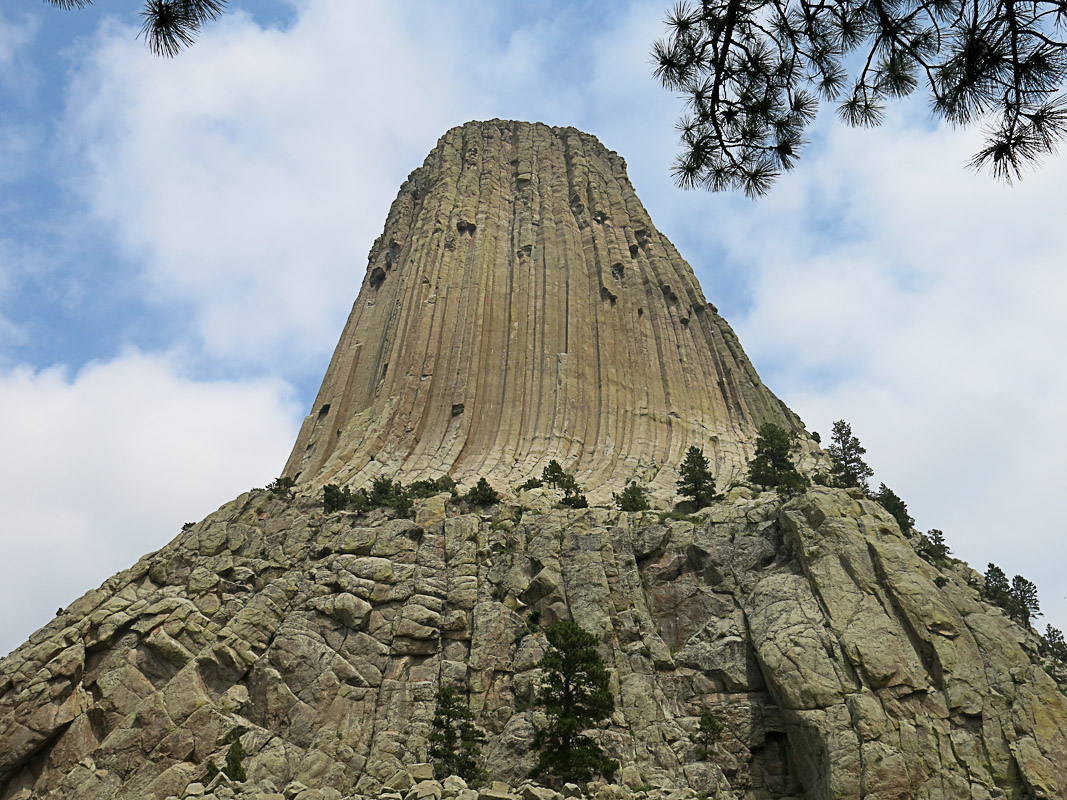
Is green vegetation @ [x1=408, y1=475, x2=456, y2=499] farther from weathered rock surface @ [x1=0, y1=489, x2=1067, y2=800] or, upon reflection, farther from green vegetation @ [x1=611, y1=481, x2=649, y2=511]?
green vegetation @ [x1=611, y1=481, x2=649, y2=511]

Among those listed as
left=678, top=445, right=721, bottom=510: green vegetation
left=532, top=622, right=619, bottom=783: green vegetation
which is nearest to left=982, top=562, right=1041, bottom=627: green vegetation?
left=678, top=445, right=721, bottom=510: green vegetation

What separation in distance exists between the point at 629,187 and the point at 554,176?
8.33 meters

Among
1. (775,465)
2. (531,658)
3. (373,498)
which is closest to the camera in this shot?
(531,658)

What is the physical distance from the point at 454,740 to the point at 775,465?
2840cm

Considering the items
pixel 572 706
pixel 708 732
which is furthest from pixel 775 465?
pixel 572 706

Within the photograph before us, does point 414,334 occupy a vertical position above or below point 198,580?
above

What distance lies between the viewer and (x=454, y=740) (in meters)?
30.4

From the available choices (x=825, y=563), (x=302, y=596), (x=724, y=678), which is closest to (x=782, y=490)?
(x=825, y=563)

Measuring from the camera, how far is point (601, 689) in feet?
99.5

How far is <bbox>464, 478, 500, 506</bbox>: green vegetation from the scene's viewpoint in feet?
147

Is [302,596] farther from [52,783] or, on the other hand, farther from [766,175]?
[766,175]

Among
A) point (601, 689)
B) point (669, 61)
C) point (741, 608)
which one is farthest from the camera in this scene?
point (741, 608)

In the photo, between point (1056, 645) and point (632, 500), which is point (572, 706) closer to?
point (632, 500)

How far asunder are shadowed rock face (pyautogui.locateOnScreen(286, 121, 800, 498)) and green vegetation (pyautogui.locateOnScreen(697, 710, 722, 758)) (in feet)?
62.9
